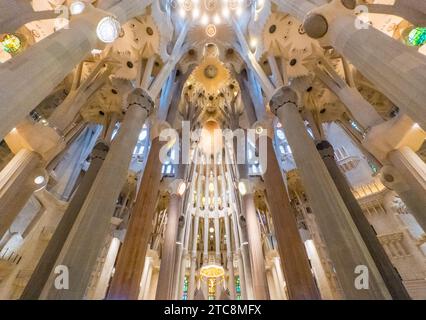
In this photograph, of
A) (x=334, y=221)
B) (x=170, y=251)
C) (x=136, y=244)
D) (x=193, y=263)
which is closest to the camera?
(x=334, y=221)

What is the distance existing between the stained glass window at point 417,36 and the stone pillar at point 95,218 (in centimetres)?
1017

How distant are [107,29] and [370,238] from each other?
33.1 feet

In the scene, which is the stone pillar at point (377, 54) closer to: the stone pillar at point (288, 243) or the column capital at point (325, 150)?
Result: the stone pillar at point (288, 243)

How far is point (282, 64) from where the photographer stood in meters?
10.3

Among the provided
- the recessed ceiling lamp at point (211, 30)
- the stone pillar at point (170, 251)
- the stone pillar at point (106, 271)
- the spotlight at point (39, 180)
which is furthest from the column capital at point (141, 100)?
the stone pillar at point (106, 271)

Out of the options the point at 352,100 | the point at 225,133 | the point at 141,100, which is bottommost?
the point at 141,100

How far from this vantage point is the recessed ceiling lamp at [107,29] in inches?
213

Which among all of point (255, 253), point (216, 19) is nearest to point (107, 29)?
point (255, 253)

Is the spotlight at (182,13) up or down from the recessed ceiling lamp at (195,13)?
down

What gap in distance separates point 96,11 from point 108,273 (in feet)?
46.9

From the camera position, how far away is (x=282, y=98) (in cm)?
873

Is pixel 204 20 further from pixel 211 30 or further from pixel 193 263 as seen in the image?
pixel 193 263
